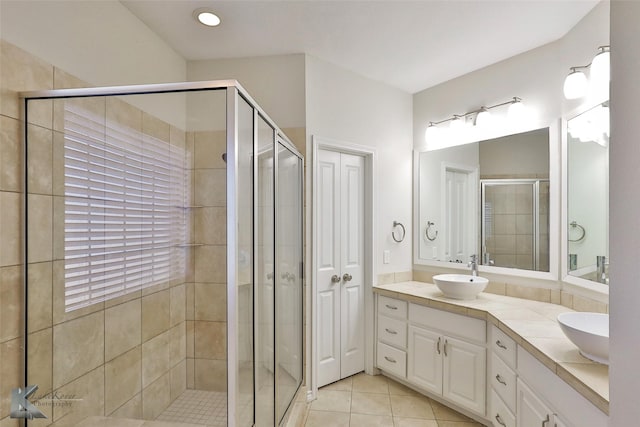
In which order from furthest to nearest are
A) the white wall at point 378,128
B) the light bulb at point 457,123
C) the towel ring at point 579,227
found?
the light bulb at point 457,123 < the white wall at point 378,128 < the towel ring at point 579,227

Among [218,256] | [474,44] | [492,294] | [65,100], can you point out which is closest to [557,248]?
[492,294]

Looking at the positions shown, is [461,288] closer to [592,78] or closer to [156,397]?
[592,78]

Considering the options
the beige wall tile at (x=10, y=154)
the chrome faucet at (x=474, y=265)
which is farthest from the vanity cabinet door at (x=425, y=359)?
the beige wall tile at (x=10, y=154)

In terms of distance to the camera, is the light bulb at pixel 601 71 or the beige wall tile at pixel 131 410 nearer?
the beige wall tile at pixel 131 410

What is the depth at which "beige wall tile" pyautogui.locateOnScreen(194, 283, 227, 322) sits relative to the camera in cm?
134

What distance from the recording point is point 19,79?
1.39m

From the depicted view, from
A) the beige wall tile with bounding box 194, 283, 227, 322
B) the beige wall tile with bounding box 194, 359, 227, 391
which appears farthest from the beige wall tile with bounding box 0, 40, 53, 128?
the beige wall tile with bounding box 194, 359, 227, 391

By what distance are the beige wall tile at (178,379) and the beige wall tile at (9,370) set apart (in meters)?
0.59

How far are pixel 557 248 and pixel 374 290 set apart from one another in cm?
140

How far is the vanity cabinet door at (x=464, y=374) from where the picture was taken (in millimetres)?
2256

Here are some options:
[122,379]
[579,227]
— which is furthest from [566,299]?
[122,379]

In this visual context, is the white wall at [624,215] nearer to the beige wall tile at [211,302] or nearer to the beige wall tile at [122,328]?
the beige wall tile at [211,302]

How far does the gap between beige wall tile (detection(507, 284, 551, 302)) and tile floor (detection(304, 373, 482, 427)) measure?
96 centimetres

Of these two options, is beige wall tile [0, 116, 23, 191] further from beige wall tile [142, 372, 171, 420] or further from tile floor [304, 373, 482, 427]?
tile floor [304, 373, 482, 427]
